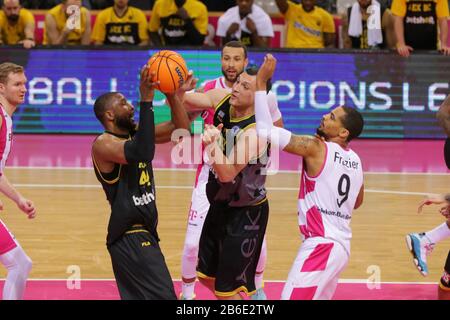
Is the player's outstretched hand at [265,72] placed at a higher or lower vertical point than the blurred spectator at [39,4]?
lower

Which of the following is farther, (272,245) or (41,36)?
(41,36)

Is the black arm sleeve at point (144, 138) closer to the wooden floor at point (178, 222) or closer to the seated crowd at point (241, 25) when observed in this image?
the wooden floor at point (178, 222)

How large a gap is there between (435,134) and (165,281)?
36.2 ft

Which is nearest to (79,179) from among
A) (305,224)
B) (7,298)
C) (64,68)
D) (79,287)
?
(64,68)

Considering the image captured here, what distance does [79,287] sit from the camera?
9.01m

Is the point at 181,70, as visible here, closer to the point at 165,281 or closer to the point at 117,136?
the point at 117,136

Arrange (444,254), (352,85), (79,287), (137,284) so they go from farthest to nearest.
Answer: (352,85), (444,254), (79,287), (137,284)

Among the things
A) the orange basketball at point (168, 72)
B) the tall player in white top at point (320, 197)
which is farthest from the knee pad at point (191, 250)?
the orange basketball at point (168, 72)

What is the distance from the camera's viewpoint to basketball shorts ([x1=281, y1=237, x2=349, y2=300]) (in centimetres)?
695

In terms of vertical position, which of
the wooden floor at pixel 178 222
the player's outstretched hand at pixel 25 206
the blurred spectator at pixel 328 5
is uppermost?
the blurred spectator at pixel 328 5

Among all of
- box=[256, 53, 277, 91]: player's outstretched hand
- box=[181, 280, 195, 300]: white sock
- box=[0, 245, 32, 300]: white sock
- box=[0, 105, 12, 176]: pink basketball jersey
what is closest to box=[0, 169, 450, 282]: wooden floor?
box=[181, 280, 195, 300]: white sock

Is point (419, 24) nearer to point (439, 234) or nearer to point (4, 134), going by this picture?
point (439, 234)

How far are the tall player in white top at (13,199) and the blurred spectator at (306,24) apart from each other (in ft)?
33.8

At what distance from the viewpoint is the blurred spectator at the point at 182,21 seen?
56.5ft
